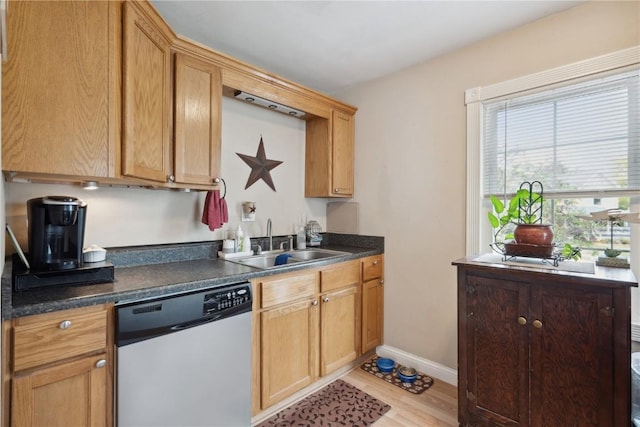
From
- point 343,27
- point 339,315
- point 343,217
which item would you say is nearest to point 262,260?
point 339,315

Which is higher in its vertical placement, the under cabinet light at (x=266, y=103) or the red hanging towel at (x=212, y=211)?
the under cabinet light at (x=266, y=103)

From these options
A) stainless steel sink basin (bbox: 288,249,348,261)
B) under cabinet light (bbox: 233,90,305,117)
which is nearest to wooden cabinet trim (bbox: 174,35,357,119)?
under cabinet light (bbox: 233,90,305,117)

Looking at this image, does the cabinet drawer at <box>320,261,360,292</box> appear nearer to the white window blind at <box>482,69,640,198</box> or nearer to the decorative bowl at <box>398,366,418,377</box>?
the decorative bowl at <box>398,366,418,377</box>

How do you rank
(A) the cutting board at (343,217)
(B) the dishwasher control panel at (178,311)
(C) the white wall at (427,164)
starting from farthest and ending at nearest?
(A) the cutting board at (343,217) → (C) the white wall at (427,164) → (B) the dishwasher control panel at (178,311)

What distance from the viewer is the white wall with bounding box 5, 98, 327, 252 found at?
180 centimetres

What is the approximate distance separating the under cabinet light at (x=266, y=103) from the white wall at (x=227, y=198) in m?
0.16

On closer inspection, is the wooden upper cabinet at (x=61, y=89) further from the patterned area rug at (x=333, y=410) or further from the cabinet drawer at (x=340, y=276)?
the patterned area rug at (x=333, y=410)

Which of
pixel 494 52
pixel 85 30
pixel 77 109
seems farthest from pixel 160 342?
pixel 494 52

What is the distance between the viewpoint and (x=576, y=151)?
190cm

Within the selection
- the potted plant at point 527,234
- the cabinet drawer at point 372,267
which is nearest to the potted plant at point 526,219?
the potted plant at point 527,234

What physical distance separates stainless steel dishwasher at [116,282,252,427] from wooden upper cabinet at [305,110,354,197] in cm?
139

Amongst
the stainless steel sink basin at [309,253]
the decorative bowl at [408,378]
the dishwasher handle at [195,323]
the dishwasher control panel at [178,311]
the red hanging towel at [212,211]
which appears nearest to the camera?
the dishwasher control panel at [178,311]

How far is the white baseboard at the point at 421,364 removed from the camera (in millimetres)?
2340

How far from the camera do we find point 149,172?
1.63m
